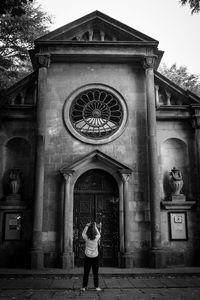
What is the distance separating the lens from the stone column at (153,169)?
14051mm

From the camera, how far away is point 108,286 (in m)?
10.6

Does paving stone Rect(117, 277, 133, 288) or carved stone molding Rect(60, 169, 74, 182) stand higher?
carved stone molding Rect(60, 169, 74, 182)

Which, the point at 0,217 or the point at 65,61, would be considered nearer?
the point at 0,217

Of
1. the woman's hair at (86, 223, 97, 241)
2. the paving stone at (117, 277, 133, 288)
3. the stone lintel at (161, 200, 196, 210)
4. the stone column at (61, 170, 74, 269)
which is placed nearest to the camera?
the woman's hair at (86, 223, 97, 241)

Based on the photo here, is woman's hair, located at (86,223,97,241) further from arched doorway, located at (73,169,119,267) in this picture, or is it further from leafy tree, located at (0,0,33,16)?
leafy tree, located at (0,0,33,16)

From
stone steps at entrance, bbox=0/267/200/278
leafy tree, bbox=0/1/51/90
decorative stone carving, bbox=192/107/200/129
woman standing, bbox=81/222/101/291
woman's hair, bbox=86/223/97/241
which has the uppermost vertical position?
leafy tree, bbox=0/1/51/90

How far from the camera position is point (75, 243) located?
1469 cm

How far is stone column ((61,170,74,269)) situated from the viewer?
1387cm

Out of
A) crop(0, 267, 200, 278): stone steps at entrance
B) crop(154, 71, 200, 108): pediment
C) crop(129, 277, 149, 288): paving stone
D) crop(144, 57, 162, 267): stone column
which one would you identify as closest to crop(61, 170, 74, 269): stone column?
crop(0, 267, 200, 278): stone steps at entrance

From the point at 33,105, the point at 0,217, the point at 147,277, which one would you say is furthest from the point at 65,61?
the point at 147,277

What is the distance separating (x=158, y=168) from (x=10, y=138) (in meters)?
6.94

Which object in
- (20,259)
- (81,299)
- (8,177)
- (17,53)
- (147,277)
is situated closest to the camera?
(81,299)

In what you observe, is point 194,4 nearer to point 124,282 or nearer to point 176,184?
point 176,184

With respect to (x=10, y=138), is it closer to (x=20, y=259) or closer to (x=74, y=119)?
(x=74, y=119)
